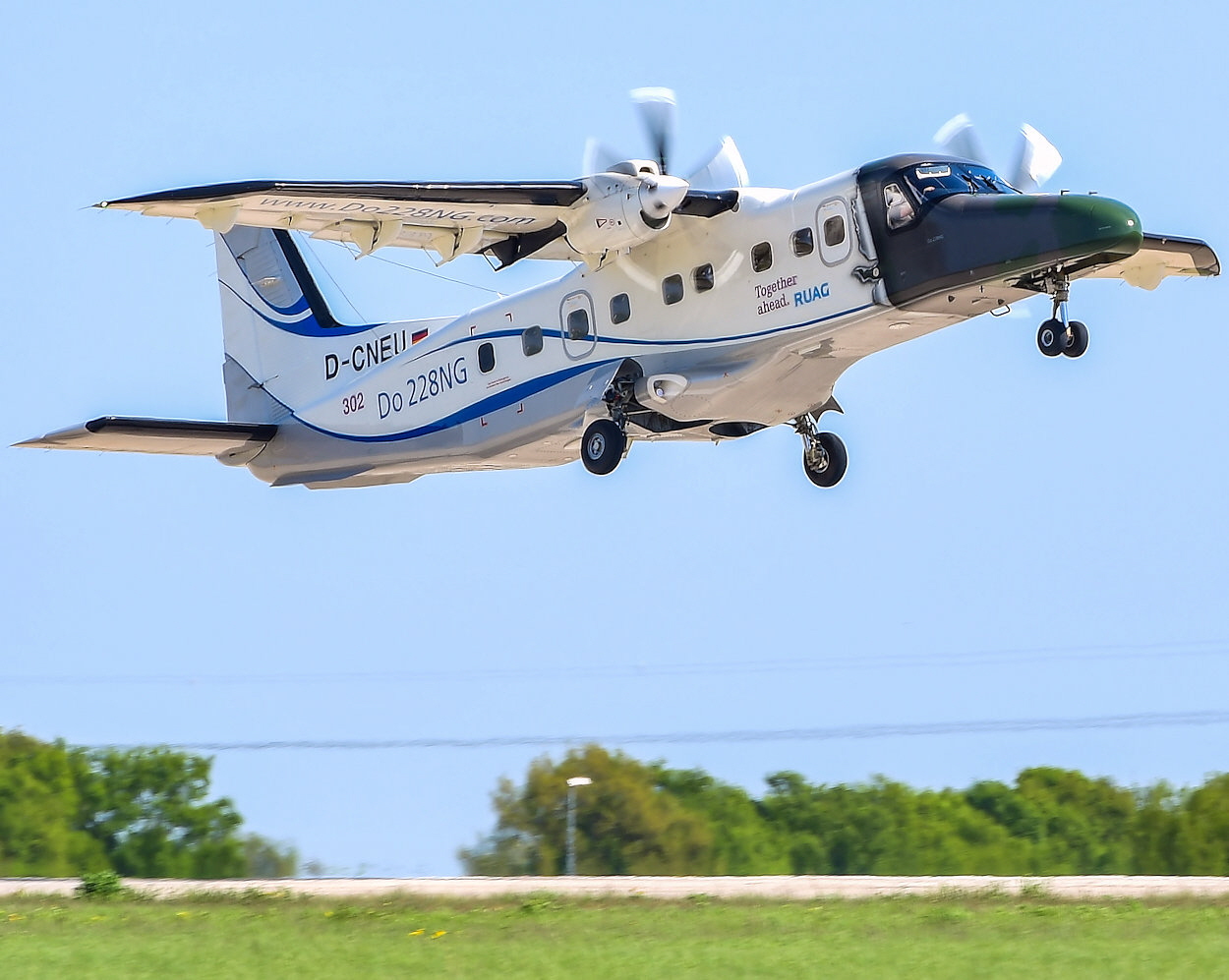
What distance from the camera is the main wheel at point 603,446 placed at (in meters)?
18.3

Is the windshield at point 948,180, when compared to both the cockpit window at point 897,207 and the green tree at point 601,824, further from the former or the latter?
the green tree at point 601,824

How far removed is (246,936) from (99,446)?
722 cm

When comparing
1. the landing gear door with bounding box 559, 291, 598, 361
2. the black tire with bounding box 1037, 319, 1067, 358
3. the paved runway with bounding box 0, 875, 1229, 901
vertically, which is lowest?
the paved runway with bounding box 0, 875, 1229, 901

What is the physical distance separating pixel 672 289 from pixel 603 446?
69.3 inches

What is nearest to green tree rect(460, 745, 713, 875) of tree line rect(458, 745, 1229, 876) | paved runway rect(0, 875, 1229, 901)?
tree line rect(458, 745, 1229, 876)

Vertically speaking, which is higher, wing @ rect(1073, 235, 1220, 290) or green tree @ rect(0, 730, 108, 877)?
wing @ rect(1073, 235, 1220, 290)

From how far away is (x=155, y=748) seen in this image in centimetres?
2352

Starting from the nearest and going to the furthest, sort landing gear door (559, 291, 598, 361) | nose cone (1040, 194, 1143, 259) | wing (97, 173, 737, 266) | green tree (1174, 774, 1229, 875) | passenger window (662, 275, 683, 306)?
nose cone (1040, 194, 1143, 259) → wing (97, 173, 737, 266) → passenger window (662, 275, 683, 306) → landing gear door (559, 291, 598, 361) → green tree (1174, 774, 1229, 875)

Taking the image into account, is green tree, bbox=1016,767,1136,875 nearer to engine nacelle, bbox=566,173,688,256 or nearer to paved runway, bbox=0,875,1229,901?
paved runway, bbox=0,875,1229,901

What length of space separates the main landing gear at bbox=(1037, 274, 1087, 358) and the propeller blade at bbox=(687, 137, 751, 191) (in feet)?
11.6

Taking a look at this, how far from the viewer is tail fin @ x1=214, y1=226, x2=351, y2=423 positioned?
2275cm

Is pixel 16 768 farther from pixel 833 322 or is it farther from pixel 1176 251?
pixel 1176 251

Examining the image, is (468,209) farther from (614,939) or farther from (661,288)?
(614,939)

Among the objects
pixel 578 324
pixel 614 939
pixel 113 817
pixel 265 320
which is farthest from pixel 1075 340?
pixel 113 817
